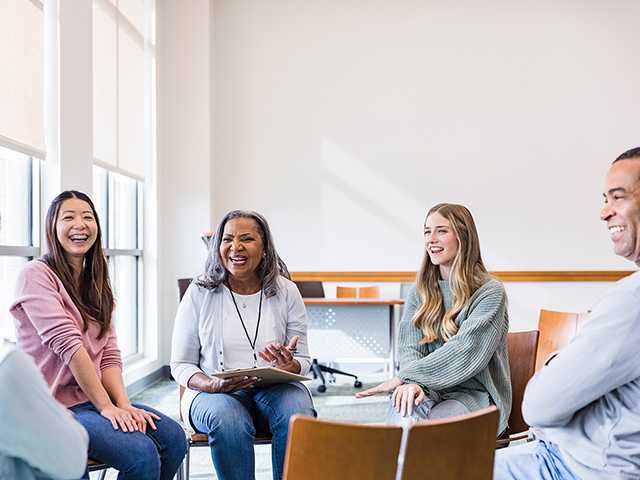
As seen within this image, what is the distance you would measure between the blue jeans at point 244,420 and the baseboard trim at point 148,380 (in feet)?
10.2

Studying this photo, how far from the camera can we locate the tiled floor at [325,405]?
3744 millimetres

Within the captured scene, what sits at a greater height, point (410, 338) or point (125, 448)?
point (410, 338)

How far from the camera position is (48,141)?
4.04 m

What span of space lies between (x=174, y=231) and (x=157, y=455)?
4.44m

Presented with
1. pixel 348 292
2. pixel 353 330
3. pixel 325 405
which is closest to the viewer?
pixel 325 405

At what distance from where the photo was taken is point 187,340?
2.55m

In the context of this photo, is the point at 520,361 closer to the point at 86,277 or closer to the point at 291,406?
the point at 291,406

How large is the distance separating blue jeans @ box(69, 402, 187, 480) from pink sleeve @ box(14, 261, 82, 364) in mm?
222

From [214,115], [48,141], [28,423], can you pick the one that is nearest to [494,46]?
[214,115]

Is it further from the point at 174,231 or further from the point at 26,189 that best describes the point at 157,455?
the point at 174,231

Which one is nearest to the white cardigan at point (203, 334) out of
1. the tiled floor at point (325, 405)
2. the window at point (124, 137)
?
the tiled floor at point (325, 405)

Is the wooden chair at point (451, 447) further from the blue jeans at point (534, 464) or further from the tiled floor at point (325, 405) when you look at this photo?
the tiled floor at point (325, 405)

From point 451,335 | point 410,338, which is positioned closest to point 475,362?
point 451,335

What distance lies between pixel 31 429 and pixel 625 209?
1.30 metres
